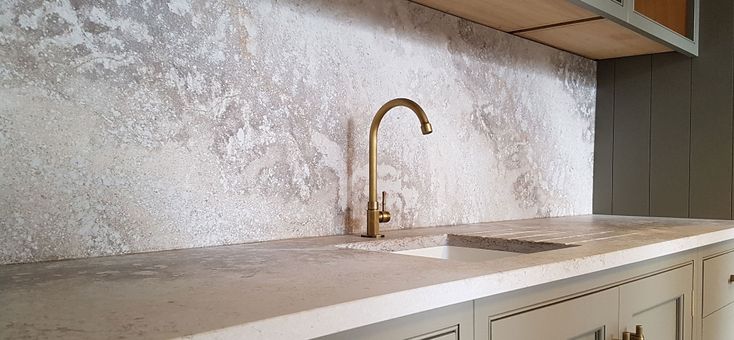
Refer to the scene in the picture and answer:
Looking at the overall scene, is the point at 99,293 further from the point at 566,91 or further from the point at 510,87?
the point at 566,91

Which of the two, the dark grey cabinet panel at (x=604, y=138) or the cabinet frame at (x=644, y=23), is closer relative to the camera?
the cabinet frame at (x=644, y=23)

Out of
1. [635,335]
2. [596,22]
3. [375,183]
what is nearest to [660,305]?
[635,335]

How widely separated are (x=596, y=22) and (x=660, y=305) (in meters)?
0.88

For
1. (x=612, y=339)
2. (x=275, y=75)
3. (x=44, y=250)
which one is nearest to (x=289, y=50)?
(x=275, y=75)

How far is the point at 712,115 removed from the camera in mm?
2234

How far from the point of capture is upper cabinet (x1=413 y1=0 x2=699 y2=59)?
170 centimetres

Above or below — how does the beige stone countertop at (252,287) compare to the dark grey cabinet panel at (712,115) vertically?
below

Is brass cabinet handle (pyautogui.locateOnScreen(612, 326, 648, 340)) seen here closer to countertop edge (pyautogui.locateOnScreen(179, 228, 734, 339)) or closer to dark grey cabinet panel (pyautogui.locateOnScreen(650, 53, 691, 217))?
countertop edge (pyautogui.locateOnScreen(179, 228, 734, 339))

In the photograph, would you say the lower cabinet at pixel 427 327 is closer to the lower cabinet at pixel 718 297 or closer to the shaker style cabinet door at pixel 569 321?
the shaker style cabinet door at pixel 569 321

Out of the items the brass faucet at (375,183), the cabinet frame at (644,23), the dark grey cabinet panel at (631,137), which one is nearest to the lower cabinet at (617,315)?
the brass faucet at (375,183)

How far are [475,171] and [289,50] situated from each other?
31.8 inches

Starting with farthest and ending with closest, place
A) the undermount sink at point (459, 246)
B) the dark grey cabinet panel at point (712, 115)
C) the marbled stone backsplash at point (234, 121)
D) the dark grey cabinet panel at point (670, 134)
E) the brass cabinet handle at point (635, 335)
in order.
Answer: the dark grey cabinet panel at point (670, 134)
the dark grey cabinet panel at point (712, 115)
the undermount sink at point (459, 246)
the brass cabinet handle at point (635, 335)
the marbled stone backsplash at point (234, 121)

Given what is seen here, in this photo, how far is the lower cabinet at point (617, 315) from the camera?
1.02 meters

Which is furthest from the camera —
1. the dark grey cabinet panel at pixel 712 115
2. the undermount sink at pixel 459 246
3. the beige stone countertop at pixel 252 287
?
the dark grey cabinet panel at pixel 712 115
